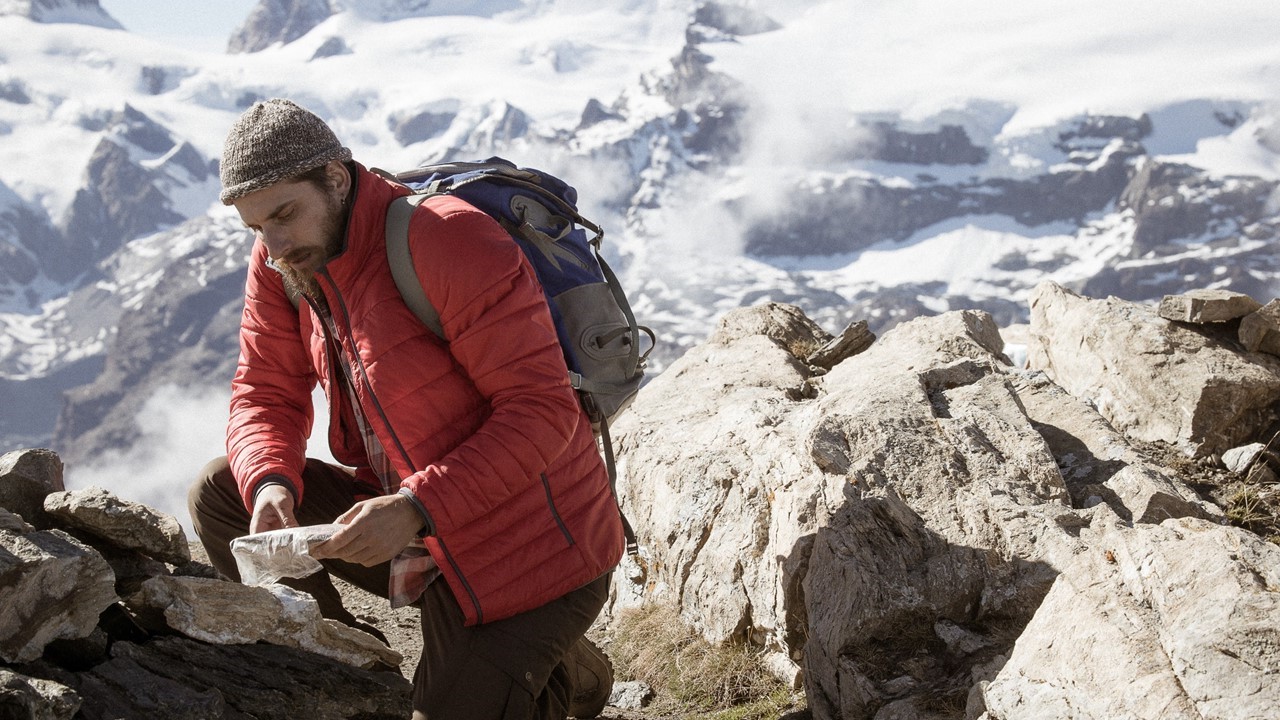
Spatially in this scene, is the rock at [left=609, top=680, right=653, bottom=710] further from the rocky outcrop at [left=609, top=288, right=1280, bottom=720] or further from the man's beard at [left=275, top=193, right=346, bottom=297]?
the man's beard at [left=275, top=193, right=346, bottom=297]

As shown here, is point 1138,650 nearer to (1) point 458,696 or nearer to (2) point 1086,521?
(2) point 1086,521

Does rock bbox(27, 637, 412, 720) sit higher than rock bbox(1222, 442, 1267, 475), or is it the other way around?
rock bbox(27, 637, 412, 720)

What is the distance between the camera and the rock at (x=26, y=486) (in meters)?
6.05

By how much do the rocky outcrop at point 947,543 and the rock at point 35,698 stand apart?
3707mm

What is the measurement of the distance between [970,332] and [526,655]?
7373mm

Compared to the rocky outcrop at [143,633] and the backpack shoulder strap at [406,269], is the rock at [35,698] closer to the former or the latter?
the rocky outcrop at [143,633]

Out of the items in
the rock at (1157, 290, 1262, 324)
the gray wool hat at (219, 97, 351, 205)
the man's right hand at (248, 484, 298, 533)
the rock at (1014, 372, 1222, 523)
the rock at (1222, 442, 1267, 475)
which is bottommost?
the rock at (1222, 442, 1267, 475)

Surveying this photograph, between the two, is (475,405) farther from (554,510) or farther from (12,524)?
(12,524)

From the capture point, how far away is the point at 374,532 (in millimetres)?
4875

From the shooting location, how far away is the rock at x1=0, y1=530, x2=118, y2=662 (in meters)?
4.92

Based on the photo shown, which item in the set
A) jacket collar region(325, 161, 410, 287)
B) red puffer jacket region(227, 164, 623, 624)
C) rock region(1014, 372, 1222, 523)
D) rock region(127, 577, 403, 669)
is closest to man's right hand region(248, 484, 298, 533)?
red puffer jacket region(227, 164, 623, 624)

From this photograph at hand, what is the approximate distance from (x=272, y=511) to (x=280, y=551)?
2.10 ft

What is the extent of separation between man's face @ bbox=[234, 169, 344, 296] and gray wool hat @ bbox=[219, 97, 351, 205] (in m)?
0.09

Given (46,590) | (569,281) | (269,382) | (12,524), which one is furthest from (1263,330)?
(12,524)
